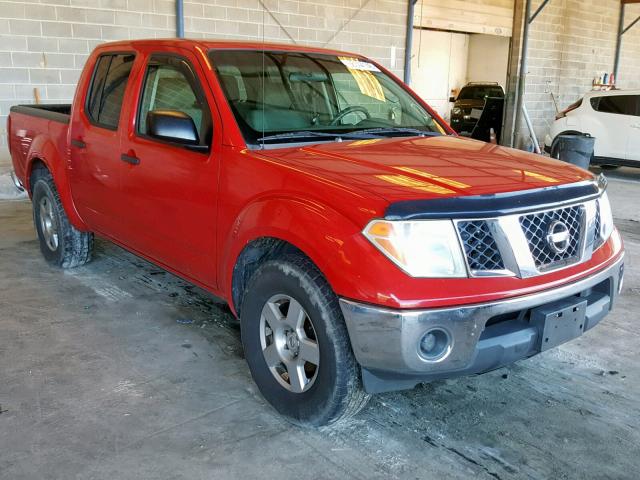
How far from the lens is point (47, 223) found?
5199 mm

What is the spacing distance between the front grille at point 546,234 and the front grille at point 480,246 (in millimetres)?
170

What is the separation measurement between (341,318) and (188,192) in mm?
1297

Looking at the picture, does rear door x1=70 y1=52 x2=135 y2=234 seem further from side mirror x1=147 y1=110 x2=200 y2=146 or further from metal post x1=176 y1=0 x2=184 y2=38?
metal post x1=176 y1=0 x2=184 y2=38

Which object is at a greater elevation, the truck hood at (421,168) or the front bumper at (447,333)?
the truck hood at (421,168)

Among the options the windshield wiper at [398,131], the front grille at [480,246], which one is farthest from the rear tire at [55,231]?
the front grille at [480,246]

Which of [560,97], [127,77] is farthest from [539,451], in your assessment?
[560,97]

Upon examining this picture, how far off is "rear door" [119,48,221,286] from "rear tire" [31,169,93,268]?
1189mm

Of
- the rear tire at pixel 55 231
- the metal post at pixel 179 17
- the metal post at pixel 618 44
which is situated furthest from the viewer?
the metal post at pixel 618 44

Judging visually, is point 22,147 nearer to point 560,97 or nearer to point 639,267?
point 639,267

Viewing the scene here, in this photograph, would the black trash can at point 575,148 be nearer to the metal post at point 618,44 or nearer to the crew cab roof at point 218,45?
the crew cab roof at point 218,45

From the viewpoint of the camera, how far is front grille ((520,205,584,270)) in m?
2.48

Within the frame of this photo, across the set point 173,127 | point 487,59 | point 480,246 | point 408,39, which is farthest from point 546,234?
point 487,59

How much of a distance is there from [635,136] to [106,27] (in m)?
8.93

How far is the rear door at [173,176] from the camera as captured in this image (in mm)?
3213
